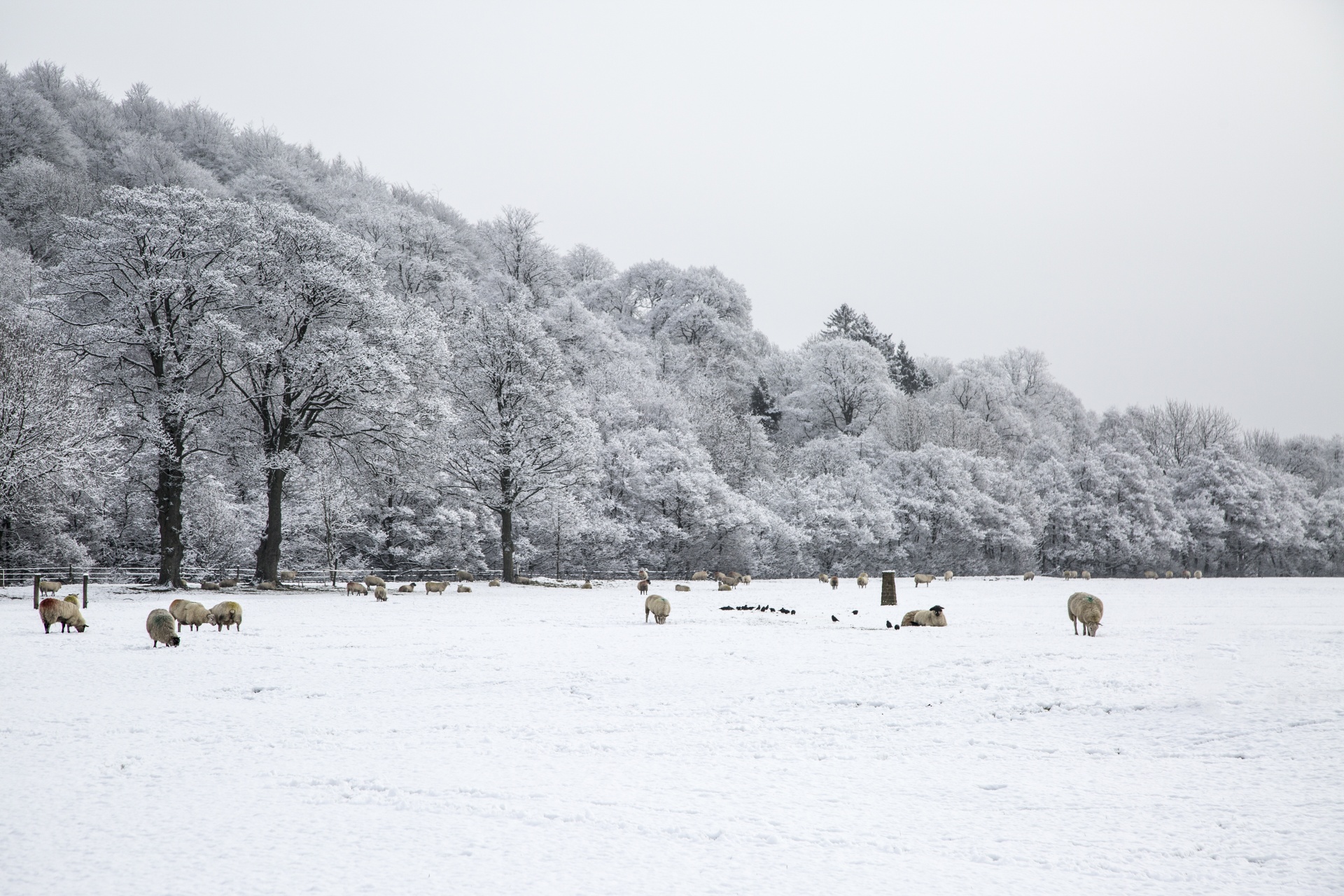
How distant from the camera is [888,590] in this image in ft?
108

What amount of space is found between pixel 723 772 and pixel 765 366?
87.2m

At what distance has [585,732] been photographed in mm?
10539

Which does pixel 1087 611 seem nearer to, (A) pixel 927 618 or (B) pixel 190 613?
(A) pixel 927 618

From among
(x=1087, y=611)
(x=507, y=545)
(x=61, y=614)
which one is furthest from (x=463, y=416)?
(x=1087, y=611)

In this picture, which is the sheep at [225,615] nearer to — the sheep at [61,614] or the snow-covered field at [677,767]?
the sheep at [61,614]

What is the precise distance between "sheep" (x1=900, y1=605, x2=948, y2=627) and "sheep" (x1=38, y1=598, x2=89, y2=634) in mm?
19660

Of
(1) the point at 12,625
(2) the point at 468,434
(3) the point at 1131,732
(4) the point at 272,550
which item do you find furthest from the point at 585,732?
(2) the point at 468,434

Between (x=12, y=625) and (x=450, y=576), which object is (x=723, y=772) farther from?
(x=450, y=576)

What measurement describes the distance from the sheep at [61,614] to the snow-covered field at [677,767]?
203 centimetres

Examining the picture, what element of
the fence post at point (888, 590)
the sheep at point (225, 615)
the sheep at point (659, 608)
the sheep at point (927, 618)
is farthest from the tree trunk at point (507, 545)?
the sheep at point (927, 618)

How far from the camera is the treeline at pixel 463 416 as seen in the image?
118 feet

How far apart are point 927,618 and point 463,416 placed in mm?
29972

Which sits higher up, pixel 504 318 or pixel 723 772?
pixel 504 318

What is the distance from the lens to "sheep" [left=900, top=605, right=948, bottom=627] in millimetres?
22969
